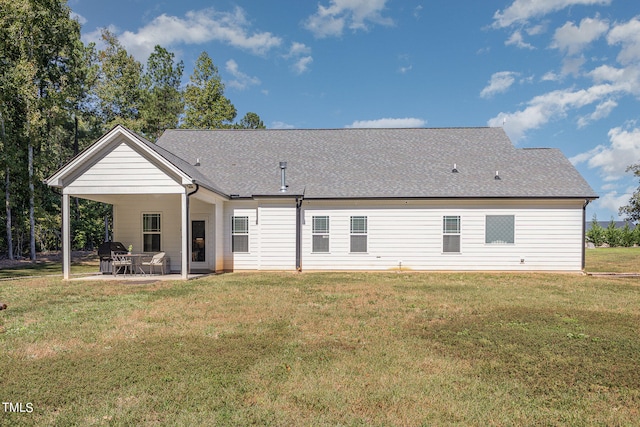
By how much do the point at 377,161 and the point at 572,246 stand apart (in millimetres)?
9059

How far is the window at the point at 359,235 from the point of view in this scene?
1575 centimetres

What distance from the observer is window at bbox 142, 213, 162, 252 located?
1631cm

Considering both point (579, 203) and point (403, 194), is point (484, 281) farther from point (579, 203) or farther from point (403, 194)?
point (579, 203)

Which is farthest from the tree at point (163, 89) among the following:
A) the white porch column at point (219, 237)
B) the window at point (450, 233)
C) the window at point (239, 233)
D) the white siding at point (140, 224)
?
the window at point (450, 233)

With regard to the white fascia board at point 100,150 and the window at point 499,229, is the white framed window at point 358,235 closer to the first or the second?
the window at point 499,229

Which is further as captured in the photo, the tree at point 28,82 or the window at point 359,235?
the tree at point 28,82

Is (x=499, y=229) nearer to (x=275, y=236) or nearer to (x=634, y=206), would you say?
(x=275, y=236)

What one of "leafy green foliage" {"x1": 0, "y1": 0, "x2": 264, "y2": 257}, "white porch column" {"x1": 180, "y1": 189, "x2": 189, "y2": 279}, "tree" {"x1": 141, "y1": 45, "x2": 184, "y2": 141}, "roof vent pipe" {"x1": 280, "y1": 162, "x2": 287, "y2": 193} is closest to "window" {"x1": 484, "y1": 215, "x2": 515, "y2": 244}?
"roof vent pipe" {"x1": 280, "y1": 162, "x2": 287, "y2": 193}

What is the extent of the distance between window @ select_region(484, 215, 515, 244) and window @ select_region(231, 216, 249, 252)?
1022 cm

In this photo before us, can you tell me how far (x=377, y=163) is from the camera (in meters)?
17.8

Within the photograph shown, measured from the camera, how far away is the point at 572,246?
15.4 meters

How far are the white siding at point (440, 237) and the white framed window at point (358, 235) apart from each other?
21cm

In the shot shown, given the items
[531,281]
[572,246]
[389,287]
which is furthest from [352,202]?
[572,246]

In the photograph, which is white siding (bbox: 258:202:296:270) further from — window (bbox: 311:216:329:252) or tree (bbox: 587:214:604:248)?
tree (bbox: 587:214:604:248)
